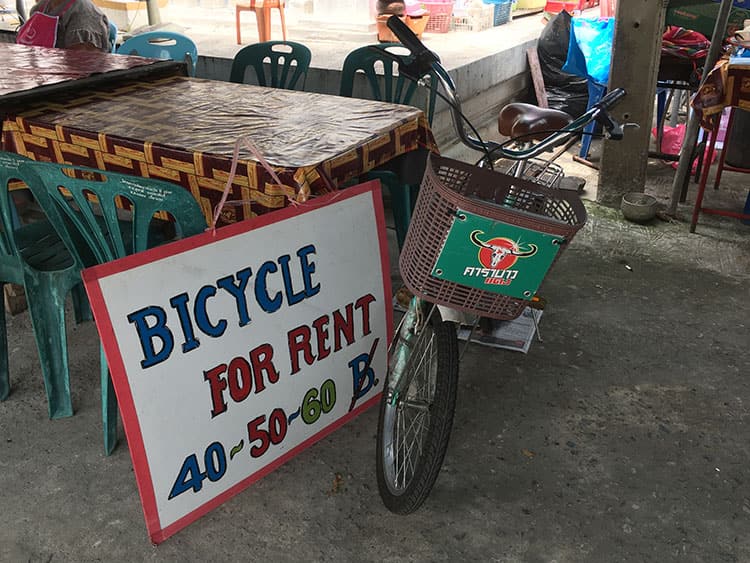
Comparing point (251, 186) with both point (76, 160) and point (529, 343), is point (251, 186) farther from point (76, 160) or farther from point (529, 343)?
point (529, 343)

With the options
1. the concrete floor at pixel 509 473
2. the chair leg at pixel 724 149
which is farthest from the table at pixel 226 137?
the chair leg at pixel 724 149

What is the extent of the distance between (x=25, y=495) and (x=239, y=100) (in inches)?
69.6

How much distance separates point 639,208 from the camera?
14.1ft

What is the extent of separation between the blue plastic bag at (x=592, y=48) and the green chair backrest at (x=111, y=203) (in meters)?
3.95

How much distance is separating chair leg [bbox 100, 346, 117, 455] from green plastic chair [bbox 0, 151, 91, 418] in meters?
0.25

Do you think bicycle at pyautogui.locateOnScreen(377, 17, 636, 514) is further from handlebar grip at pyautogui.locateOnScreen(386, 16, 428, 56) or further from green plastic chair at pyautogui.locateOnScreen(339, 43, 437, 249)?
green plastic chair at pyautogui.locateOnScreen(339, 43, 437, 249)

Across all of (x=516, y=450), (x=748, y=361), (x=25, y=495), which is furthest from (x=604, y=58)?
(x=25, y=495)

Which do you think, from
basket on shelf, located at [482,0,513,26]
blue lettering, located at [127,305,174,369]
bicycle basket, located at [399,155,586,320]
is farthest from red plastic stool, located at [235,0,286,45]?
blue lettering, located at [127,305,174,369]

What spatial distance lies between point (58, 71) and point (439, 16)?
Answer: 15.2 ft

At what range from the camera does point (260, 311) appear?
2.02 metres

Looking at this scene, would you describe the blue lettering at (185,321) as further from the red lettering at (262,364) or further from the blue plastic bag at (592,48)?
the blue plastic bag at (592,48)

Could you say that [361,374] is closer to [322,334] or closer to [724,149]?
[322,334]

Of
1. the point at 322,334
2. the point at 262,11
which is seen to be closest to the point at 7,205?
the point at 322,334

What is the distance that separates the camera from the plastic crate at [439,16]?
275 inches
